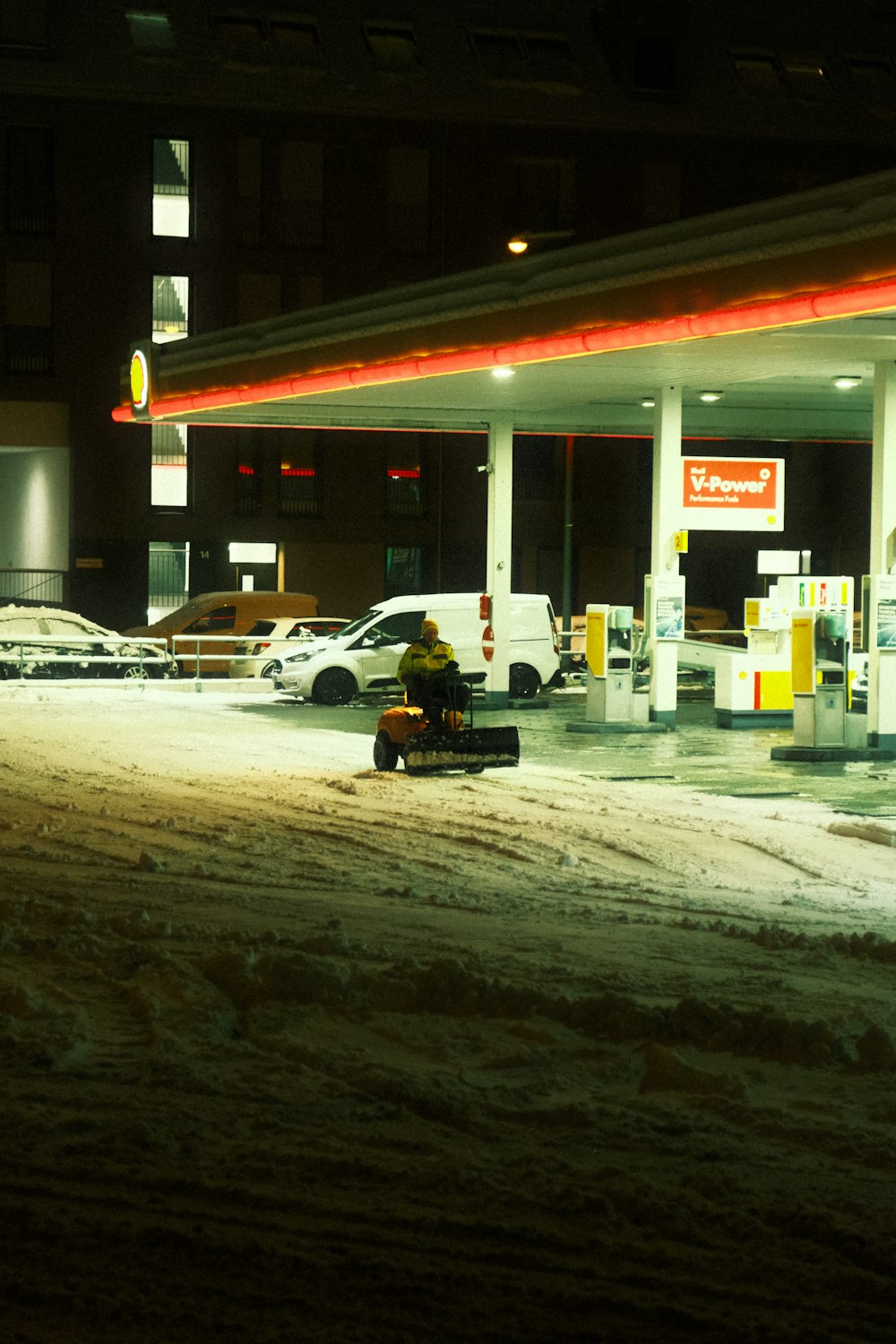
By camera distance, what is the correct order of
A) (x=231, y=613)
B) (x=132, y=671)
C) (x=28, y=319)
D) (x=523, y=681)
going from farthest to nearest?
(x=28, y=319), (x=231, y=613), (x=132, y=671), (x=523, y=681)

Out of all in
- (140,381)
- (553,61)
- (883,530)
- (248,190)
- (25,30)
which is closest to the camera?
(883,530)

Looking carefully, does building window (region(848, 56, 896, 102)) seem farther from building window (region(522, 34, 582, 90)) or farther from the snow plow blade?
the snow plow blade

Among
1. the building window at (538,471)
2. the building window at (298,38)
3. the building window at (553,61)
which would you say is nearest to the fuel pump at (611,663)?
the building window at (538,471)

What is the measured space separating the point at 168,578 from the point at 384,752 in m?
29.9

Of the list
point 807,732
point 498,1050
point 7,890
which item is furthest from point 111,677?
point 498,1050

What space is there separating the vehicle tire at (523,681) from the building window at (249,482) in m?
20.6

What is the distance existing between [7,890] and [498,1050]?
391 cm

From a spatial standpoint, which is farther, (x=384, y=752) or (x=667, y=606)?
(x=667, y=606)

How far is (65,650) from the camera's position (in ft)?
93.2

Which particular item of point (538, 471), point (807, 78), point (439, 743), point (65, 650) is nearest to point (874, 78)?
point (807, 78)

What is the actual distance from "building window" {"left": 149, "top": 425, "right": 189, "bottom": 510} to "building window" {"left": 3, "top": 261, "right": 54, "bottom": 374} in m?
3.30

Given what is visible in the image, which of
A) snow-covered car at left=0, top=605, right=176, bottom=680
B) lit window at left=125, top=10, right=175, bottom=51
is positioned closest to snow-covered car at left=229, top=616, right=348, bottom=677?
A: snow-covered car at left=0, top=605, right=176, bottom=680

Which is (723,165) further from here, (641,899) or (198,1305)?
(198,1305)

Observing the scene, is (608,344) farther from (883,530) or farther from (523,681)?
(523,681)
